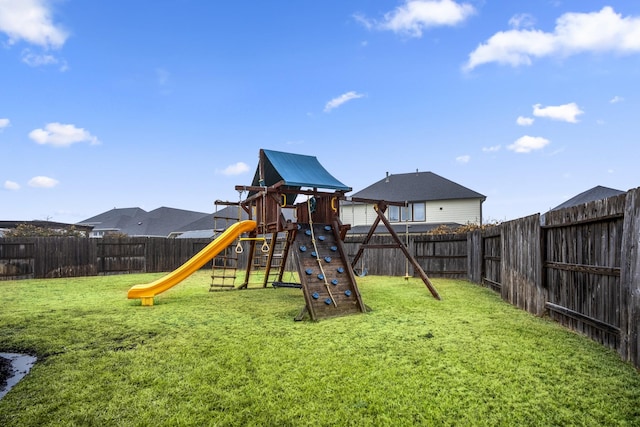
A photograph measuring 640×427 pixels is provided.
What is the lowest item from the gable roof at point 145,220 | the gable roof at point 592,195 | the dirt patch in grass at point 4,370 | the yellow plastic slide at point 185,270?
the dirt patch in grass at point 4,370

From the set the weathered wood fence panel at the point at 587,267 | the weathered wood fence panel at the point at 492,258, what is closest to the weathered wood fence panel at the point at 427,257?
the weathered wood fence panel at the point at 492,258

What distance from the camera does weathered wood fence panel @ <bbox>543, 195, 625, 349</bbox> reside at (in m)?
4.12

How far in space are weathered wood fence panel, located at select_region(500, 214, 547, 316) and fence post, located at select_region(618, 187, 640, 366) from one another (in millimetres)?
2245

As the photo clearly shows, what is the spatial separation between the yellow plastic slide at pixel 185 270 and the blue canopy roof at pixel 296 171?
1.51 meters

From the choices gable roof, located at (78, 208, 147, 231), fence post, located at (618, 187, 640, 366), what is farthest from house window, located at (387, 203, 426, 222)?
gable roof, located at (78, 208, 147, 231)

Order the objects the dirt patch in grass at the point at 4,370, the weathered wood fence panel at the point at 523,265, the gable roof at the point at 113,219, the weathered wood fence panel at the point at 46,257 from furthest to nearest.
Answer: the gable roof at the point at 113,219
the weathered wood fence panel at the point at 46,257
the weathered wood fence panel at the point at 523,265
the dirt patch in grass at the point at 4,370

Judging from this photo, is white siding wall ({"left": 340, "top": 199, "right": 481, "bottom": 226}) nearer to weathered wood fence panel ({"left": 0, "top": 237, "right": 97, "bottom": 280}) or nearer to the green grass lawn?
the green grass lawn

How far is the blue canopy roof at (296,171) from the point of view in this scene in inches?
347

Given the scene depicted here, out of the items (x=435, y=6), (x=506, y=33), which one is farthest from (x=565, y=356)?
(x=506, y=33)

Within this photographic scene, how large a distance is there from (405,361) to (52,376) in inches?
145

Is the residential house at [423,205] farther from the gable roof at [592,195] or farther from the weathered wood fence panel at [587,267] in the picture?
the weathered wood fence panel at [587,267]

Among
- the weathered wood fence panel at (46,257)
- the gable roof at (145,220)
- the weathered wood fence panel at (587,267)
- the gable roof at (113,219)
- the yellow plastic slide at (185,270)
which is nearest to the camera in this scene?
the weathered wood fence panel at (587,267)

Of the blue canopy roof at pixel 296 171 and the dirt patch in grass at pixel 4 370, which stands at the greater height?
the blue canopy roof at pixel 296 171

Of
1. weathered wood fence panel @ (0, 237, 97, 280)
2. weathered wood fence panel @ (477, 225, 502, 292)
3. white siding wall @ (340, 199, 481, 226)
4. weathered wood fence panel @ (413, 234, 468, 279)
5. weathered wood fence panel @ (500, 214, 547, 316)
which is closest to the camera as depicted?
weathered wood fence panel @ (500, 214, 547, 316)
